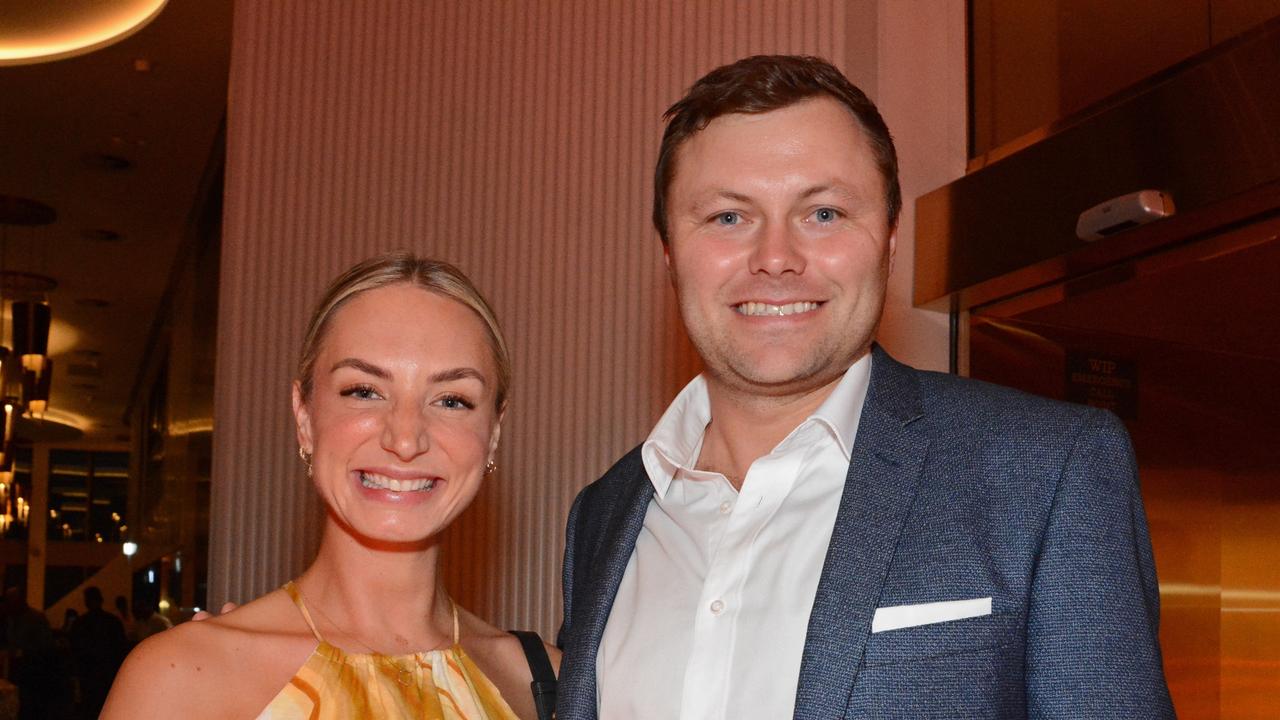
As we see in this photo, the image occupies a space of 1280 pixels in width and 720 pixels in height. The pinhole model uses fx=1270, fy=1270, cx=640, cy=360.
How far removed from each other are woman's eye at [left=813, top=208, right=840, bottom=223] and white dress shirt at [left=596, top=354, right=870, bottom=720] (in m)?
0.24

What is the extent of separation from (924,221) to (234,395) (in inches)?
104

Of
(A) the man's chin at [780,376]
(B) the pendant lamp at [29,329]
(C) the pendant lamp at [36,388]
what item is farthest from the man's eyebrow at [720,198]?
(C) the pendant lamp at [36,388]

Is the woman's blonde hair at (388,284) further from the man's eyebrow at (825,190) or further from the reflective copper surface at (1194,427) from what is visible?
the reflective copper surface at (1194,427)

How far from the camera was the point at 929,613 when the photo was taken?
1576 mm

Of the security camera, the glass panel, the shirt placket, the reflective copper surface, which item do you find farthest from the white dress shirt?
the glass panel

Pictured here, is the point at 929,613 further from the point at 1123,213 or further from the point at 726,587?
the point at 1123,213

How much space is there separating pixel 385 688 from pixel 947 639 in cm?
95

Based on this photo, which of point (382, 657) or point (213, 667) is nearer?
point (213, 667)

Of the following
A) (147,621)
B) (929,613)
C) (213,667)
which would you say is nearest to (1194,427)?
(929,613)

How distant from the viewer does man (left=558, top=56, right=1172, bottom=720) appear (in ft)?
5.08

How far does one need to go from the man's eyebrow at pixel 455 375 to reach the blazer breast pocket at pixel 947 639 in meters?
0.89

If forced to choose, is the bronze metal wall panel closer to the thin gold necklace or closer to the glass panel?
the thin gold necklace

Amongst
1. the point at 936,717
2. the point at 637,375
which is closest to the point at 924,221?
the point at 637,375

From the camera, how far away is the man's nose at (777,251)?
186cm
